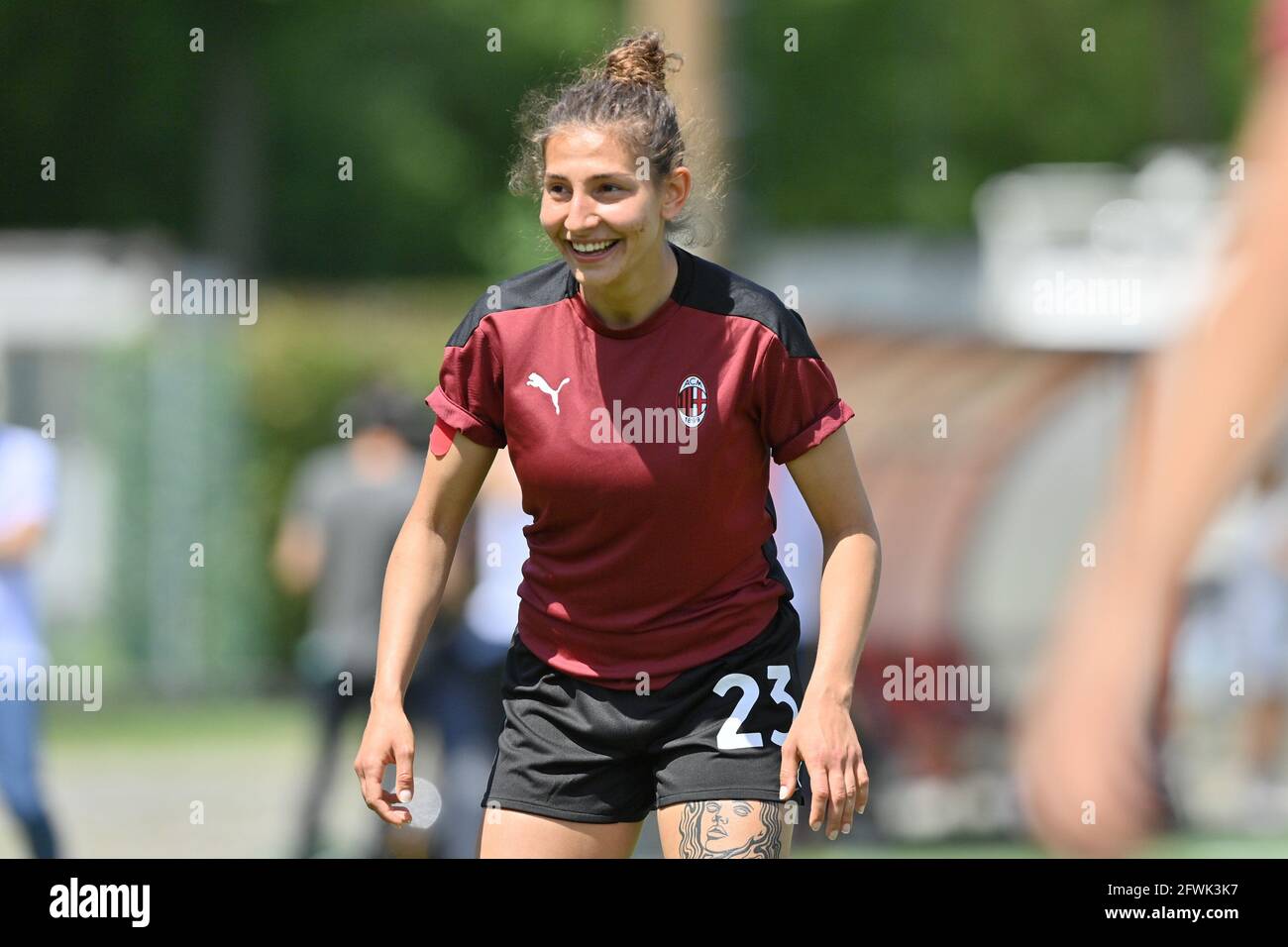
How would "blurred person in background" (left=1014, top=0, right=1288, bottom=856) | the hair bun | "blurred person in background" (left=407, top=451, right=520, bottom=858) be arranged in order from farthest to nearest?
"blurred person in background" (left=407, top=451, right=520, bottom=858) < the hair bun < "blurred person in background" (left=1014, top=0, right=1288, bottom=856)

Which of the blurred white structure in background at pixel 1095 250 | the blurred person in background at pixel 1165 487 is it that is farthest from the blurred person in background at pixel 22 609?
the blurred white structure in background at pixel 1095 250

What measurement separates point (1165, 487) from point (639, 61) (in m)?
2.57

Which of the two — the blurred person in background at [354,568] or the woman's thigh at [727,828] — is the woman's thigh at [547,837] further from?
the blurred person in background at [354,568]

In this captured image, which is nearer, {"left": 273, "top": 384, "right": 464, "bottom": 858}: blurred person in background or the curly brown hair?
the curly brown hair

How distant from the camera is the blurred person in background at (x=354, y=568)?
848cm

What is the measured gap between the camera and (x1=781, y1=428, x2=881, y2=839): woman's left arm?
10.4 ft

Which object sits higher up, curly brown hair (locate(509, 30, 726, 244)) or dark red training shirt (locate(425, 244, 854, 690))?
curly brown hair (locate(509, 30, 726, 244))

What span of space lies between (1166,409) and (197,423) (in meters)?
15.7

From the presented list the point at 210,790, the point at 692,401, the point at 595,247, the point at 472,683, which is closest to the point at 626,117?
the point at 595,247

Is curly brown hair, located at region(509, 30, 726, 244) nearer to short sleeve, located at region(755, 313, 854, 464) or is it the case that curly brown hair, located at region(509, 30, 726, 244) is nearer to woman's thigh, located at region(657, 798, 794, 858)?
short sleeve, located at region(755, 313, 854, 464)

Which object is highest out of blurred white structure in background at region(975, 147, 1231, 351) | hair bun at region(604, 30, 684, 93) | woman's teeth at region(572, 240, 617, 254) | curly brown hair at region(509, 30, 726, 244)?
blurred white structure in background at region(975, 147, 1231, 351)

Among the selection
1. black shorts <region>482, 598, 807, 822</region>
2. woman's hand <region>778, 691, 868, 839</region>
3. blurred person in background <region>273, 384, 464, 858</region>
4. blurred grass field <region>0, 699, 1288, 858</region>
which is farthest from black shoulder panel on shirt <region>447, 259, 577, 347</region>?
blurred person in background <region>273, 384, 464, 858</region>

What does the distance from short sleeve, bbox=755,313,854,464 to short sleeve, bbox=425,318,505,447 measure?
0.49m

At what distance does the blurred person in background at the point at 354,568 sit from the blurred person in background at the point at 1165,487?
730 cm
